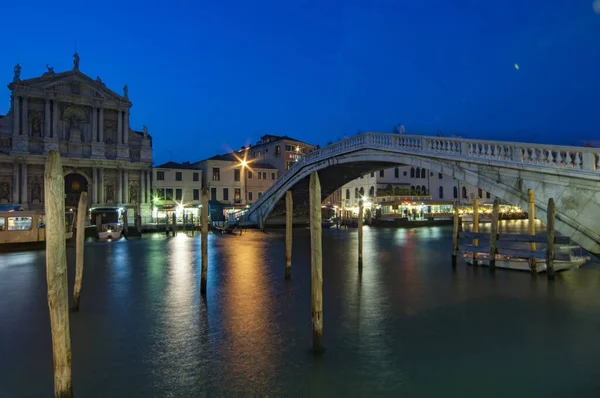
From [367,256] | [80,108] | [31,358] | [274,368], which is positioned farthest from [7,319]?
[80,108]

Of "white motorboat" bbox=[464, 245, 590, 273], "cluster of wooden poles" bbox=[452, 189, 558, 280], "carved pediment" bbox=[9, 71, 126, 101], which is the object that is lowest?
"white motorboat" bbox=[464, 245, 590, 273]

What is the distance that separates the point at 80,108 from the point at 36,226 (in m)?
18.3

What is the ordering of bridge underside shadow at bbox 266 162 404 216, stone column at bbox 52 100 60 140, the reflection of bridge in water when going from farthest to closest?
1. stone column at bbox 52 100 60 140
2. bridge underside shadow at bbox 266 162 404 216
3. the reflection of bridge in water

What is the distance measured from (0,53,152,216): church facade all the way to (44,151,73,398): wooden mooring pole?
32813 millimetres

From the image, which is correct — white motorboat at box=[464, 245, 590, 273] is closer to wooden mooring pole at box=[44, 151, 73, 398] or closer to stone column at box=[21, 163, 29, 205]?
wooden mooring pole at box=[44, 151, 73, 398]

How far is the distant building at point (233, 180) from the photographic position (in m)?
42.0

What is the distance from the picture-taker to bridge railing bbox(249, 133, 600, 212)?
10.6m

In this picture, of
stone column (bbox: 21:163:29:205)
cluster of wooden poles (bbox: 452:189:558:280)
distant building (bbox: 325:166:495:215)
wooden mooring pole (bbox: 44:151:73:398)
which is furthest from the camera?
distant building (bbox: 325:166:495:215)

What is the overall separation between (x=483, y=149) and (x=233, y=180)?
32.1 metres

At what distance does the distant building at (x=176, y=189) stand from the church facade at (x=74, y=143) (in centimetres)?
151

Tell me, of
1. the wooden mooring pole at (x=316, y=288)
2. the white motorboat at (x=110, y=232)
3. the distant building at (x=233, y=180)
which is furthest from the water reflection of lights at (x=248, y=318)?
the distant building at (x=233, y=180)

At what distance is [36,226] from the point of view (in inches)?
830

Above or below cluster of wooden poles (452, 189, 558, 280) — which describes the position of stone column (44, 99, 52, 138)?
Answer: above

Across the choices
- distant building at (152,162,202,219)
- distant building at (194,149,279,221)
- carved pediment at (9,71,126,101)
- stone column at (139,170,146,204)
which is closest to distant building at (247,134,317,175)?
distant building at (194,149,279,221)
